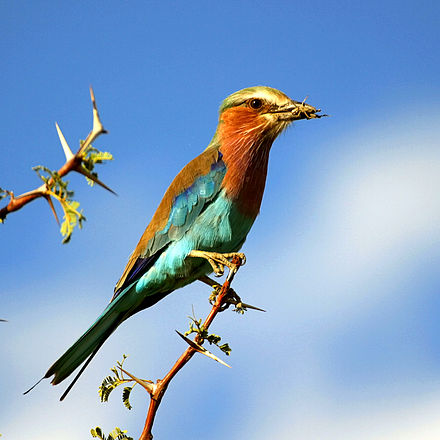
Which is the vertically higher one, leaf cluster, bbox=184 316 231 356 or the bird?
the bird

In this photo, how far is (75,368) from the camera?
4832 millimetres

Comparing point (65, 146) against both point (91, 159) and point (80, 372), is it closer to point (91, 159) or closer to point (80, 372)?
point (91, 159)

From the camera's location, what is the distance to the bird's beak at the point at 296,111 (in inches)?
235

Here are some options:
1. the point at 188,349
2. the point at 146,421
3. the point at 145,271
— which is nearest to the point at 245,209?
the point at 145,271

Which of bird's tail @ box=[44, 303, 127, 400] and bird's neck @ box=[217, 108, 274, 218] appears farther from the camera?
bird's neck @ box=[217, 108, 274, 218]

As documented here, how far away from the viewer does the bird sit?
5441 millimetres

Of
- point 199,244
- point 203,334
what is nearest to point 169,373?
point 203,334

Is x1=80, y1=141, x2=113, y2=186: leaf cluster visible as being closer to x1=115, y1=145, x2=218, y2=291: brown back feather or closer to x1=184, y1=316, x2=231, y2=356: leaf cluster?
x1=184, y1=316, x2=231, y2=356: leaf cluster

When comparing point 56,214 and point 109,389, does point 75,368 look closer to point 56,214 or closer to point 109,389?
point 109,389

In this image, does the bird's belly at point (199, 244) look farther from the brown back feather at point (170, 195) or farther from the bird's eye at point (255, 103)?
the bird's eye at point (255, 103)

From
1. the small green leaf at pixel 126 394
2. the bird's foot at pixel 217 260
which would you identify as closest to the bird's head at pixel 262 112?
the bird's foot at pixel 217 260

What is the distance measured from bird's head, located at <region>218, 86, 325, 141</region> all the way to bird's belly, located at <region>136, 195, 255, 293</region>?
956 mm

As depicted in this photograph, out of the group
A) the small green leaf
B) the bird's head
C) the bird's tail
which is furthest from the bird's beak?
the small green leaf

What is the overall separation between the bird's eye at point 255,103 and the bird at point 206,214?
0.03ft
